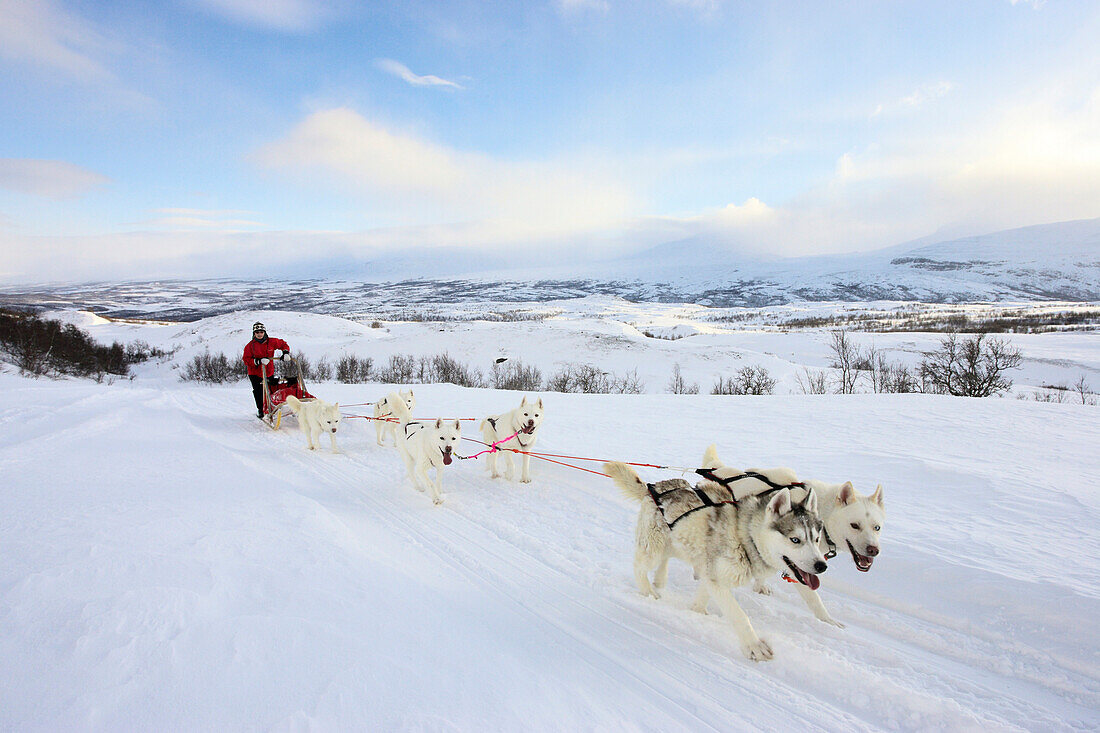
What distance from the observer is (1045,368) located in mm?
28453

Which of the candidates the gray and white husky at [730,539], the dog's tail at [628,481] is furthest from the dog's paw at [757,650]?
the dog's tail at [628,481]

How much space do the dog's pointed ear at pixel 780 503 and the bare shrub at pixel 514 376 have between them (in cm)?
2246

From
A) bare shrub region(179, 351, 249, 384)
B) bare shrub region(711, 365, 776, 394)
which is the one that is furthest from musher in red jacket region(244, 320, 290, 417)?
bare shrub region(179, 351, 249, 384)

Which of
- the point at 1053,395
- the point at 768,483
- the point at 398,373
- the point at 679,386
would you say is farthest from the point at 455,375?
the point at 1053,395

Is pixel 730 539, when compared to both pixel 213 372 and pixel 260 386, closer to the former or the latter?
pixel 260 386

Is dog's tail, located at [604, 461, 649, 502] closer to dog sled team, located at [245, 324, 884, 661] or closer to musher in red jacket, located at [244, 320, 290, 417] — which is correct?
dog sled team, located at [245, 324, 884, 661]

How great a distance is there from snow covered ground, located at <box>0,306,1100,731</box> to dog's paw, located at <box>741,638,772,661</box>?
0.08 meters

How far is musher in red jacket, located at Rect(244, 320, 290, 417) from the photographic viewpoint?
9656 mm

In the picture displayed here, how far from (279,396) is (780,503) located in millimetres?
9512

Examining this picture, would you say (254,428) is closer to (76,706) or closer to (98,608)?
(98,608)

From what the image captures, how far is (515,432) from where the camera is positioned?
6.14 meters

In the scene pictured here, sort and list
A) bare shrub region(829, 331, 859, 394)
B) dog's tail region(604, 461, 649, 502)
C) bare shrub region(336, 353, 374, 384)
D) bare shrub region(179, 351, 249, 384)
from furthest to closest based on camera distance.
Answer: bare shrub region(179, 351, 249, 384)
bare shrub region(336, 353, 374, 384)
bare shrub region(829, 331, 859, 394)
dog's tail region(604, 461, 649, 502)

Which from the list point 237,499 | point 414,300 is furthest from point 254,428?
point 414,300

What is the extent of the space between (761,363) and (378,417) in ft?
93.8
